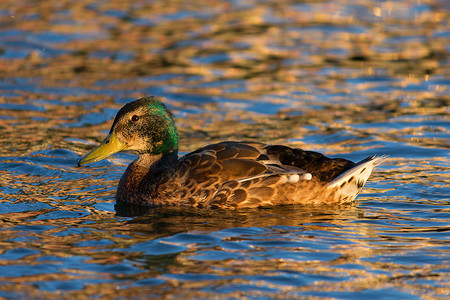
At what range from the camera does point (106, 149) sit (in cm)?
970

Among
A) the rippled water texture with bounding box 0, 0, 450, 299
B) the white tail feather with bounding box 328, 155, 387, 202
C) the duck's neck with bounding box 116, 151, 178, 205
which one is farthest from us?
the duck's neck with bounding box 116, 151, 178, 205

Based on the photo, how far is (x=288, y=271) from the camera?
716 centimetres

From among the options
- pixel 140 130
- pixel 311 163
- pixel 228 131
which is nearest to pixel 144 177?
pixel 140 130

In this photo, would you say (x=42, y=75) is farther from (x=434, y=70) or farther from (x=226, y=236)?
(x=226, y=236)

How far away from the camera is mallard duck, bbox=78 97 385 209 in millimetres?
9094

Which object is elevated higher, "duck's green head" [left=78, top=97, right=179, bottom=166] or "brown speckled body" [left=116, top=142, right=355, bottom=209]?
"duck's green head" [left=78, top=97, right=179, bottom=166]

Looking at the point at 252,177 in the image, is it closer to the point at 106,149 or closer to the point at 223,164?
the point at 223,164

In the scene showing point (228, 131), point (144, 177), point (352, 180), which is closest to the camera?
point (352, 180)

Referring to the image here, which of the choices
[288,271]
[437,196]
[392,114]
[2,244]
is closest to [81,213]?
[2,244]

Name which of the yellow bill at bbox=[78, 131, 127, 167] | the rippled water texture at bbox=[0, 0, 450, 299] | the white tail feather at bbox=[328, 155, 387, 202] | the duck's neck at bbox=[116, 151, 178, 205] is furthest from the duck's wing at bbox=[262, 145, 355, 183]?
the yellow bill at bbox=[78, 131, 127, 167]

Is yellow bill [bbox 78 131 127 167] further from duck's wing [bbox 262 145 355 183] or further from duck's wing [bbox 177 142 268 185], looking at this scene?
duck's wing [bbox 262 145 355 183]

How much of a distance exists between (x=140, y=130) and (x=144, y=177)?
0.58 meters

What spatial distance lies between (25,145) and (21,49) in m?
6.12

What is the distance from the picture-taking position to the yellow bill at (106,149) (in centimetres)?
966
